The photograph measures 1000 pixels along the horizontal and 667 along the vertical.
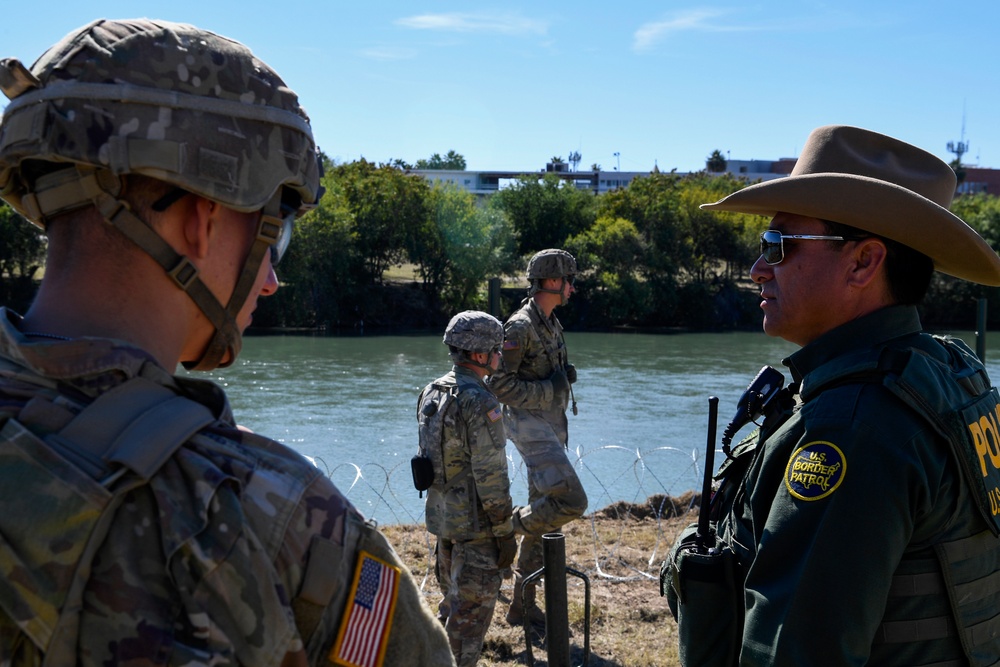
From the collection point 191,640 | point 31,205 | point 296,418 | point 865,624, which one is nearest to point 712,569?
point 865,624

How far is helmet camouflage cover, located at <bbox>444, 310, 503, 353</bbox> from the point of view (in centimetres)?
640

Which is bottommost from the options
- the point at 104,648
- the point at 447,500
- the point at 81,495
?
the point at 447,500

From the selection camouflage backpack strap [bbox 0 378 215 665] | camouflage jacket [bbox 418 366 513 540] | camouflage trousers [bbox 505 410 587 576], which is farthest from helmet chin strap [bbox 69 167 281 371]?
camouflage trousers [bbox 505 410 587 576]

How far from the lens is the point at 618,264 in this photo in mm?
55344

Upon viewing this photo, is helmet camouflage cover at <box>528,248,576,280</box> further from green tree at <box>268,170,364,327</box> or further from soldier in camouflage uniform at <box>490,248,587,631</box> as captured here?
green tree at <box>268,170,364,327</box>

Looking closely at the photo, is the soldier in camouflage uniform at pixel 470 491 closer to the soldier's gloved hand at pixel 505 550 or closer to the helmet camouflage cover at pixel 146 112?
the soldier's gloved hand at pixel 505 550

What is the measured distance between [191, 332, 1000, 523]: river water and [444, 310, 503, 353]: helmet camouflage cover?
1.46m

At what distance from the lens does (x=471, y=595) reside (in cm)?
622

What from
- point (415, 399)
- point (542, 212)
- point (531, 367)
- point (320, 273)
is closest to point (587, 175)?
point (542, 212)

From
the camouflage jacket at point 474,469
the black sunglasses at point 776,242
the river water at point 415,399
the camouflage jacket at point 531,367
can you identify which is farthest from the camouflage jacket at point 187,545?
the camouflage jacket at point 531,367

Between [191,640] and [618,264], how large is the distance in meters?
54.7

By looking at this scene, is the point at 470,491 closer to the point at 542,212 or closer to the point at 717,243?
the point at 717,243

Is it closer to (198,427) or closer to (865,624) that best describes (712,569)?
(865,624)

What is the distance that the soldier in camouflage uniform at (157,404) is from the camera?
1289 mm
